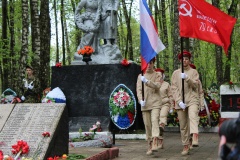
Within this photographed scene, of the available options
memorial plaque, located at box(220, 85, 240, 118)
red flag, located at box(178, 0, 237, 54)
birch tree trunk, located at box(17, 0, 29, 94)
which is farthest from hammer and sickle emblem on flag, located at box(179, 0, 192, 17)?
birch tree trunk, located at box(17, 0, 29, 94)

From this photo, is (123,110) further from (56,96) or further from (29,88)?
(29,88)

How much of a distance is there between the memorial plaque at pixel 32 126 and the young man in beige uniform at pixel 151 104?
2719mm

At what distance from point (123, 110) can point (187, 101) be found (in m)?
4.72

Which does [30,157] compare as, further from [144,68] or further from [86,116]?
[86,116]

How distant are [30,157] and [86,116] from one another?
845cm

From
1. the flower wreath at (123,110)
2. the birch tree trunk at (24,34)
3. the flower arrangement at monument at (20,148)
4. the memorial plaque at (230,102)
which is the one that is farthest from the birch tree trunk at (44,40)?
the flower arrangement at monument at (20,148)

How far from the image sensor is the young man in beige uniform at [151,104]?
11195mm

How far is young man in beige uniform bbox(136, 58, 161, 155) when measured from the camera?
11.2 metres

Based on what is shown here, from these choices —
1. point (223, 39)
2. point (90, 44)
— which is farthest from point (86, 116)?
point (223, 39)

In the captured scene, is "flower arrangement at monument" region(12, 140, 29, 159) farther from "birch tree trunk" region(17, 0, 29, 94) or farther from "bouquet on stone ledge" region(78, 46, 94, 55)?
"birch tree trunk" region(17, 0, 29, 94)

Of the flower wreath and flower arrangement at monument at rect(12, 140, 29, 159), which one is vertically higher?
flower arrangement at monument at rect(12, 140, 29, 159)

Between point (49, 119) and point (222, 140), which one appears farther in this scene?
point (49, 119)

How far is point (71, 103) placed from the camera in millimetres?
16844

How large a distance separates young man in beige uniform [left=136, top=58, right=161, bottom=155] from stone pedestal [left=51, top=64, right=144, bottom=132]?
4.65 meters
